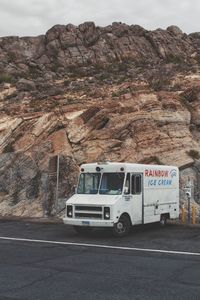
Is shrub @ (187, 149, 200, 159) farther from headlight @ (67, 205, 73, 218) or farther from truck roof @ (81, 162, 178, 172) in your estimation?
headlight @ (67, 205, 73, 218)

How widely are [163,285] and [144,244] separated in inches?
238

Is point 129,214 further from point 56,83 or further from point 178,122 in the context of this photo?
point 56,83

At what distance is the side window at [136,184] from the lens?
58.1 ft

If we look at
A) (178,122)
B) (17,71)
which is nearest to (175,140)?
(178,122)

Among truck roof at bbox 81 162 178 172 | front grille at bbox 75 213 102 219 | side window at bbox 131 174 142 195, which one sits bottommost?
front grille at bbox 75 213 102 219

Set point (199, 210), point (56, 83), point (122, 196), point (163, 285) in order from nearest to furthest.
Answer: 1. point (163, 285)
2. point (122, 196)
3. point (199, 210)
4. point (56, 83)

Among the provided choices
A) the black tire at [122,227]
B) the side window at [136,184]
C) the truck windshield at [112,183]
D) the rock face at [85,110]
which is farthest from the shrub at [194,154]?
the black tire at [122,227]

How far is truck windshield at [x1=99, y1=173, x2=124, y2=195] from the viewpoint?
1738 centimetres

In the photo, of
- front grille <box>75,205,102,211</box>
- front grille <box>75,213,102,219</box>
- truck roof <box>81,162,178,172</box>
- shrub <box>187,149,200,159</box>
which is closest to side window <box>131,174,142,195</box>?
truck roof <box>81,162,178,172</box>

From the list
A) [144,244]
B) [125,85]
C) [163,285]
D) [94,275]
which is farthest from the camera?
[125,85]

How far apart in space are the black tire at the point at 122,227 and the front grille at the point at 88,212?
2.41 ft

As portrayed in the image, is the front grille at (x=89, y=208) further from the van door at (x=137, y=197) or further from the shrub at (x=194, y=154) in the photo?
the shrub at (x=194, y=154)

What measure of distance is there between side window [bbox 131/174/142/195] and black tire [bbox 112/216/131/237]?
109cm

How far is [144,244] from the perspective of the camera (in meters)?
15.3
